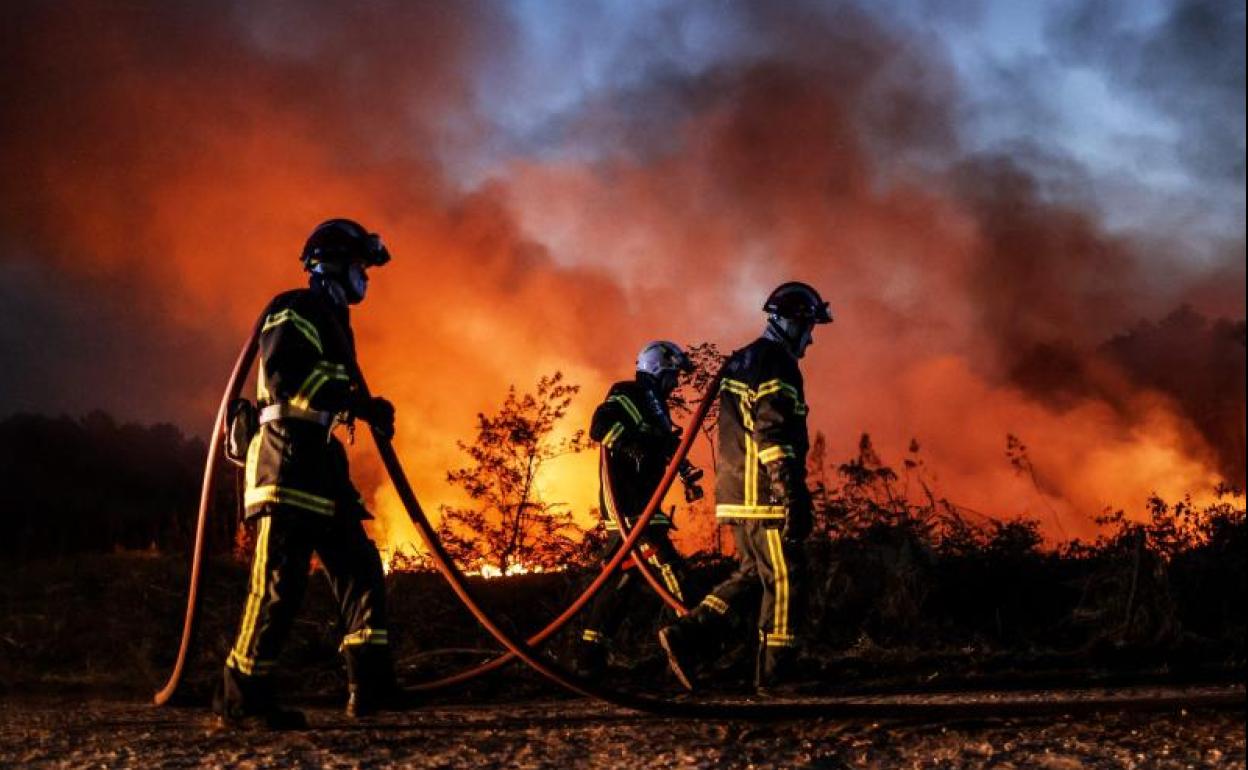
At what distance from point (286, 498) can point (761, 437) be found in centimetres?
227

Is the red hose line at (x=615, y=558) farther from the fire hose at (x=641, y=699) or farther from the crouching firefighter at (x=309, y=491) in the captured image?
the crouching firefighter at (x=309, y=491)

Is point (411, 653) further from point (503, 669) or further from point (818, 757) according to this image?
point (818, 757)

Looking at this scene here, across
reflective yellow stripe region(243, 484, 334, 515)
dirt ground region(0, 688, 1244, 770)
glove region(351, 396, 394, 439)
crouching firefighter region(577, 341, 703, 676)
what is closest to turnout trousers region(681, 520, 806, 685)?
dirt ground region(0, 688, 1244, 770)

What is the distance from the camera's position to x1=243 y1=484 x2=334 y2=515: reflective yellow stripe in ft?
15.3

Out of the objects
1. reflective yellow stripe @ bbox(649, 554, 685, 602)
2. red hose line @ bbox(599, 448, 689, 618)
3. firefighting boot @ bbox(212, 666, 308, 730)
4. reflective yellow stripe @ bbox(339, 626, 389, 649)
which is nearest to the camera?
firefighting boot @ bbox(212, 666, 308, 730)

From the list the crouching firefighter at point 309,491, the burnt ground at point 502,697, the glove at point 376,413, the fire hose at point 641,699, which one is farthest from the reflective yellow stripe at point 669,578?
the glove at point 376,413

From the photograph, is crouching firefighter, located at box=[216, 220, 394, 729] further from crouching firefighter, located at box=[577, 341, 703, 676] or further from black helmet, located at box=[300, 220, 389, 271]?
crouching firefighter, located at box=[577, 341, 703, 676]

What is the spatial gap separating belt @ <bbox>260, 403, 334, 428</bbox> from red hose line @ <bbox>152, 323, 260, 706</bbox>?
463mm

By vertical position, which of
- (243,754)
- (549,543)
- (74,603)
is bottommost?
(243,754)

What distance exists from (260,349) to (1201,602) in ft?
22.4

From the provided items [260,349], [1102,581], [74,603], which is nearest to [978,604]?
[1102,581]

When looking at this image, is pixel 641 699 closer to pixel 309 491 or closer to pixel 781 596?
pixel 781 596

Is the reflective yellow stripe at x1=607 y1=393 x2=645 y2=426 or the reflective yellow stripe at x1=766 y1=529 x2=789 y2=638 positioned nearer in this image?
the reflective yellow stripe at x1=766 y1=529 x2=789 y2=638

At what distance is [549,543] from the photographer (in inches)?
417
